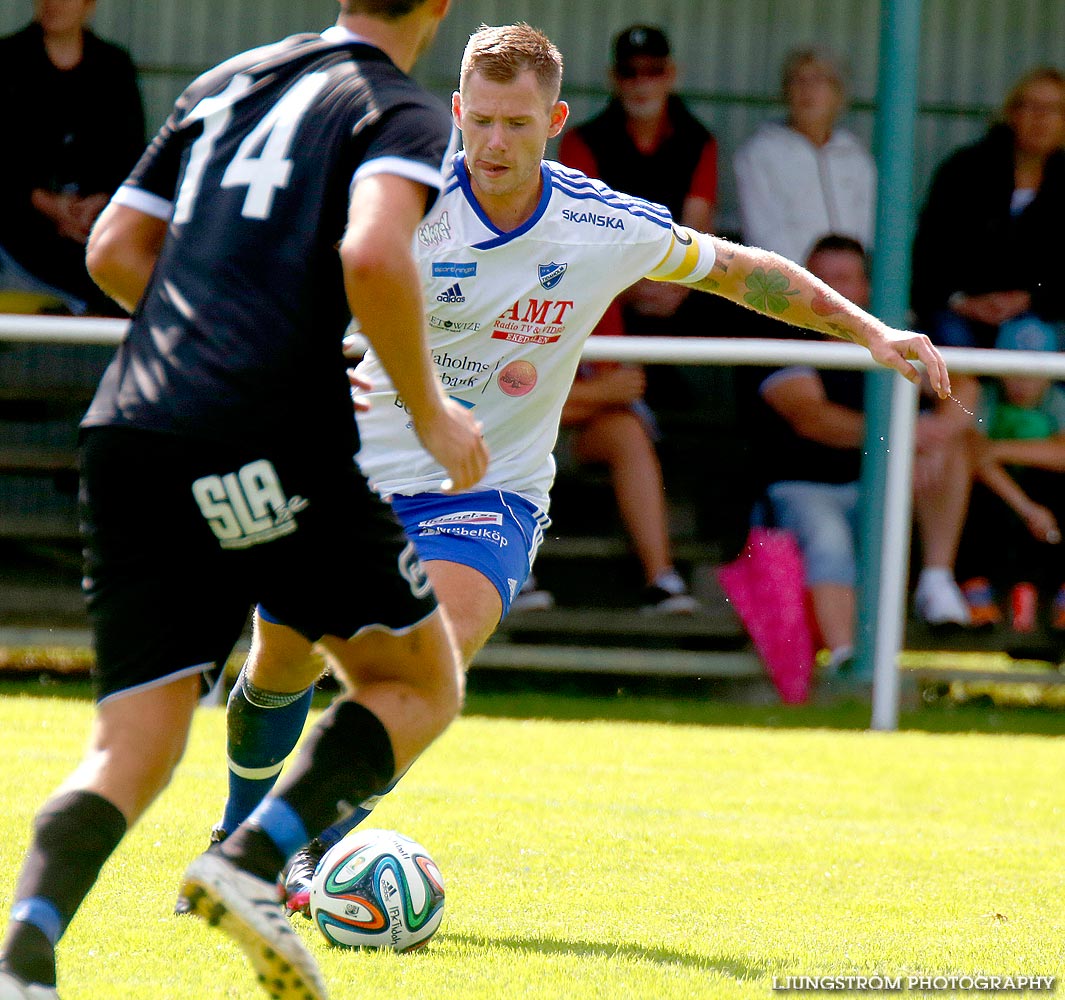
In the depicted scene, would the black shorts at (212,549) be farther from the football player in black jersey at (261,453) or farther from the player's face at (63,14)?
the player's face at (63,14)

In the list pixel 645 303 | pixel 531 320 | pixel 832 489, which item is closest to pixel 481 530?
pixel 531 320

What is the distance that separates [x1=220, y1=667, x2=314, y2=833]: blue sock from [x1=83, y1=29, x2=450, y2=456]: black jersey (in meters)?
1.19

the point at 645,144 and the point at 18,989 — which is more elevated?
the point at 645,144

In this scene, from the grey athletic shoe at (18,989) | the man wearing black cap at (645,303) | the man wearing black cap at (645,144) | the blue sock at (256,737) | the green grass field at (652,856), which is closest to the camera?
the grey athletic shoe at (18,989)

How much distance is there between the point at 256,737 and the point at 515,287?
4.45ft

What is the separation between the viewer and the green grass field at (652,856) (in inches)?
128

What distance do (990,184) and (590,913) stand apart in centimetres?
643

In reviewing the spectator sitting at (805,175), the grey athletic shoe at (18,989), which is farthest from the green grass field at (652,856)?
the spectator sitting at (805,175)

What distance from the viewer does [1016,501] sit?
314 inches

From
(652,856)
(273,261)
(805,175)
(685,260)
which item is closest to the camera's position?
(273,261)

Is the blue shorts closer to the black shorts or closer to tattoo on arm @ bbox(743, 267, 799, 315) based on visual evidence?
tattoo on arm @ bbox(743, 267, 799, 315)

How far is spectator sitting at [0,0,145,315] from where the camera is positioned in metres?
8.57

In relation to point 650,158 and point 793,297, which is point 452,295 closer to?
point 793,297

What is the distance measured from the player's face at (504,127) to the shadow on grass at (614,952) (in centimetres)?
190
